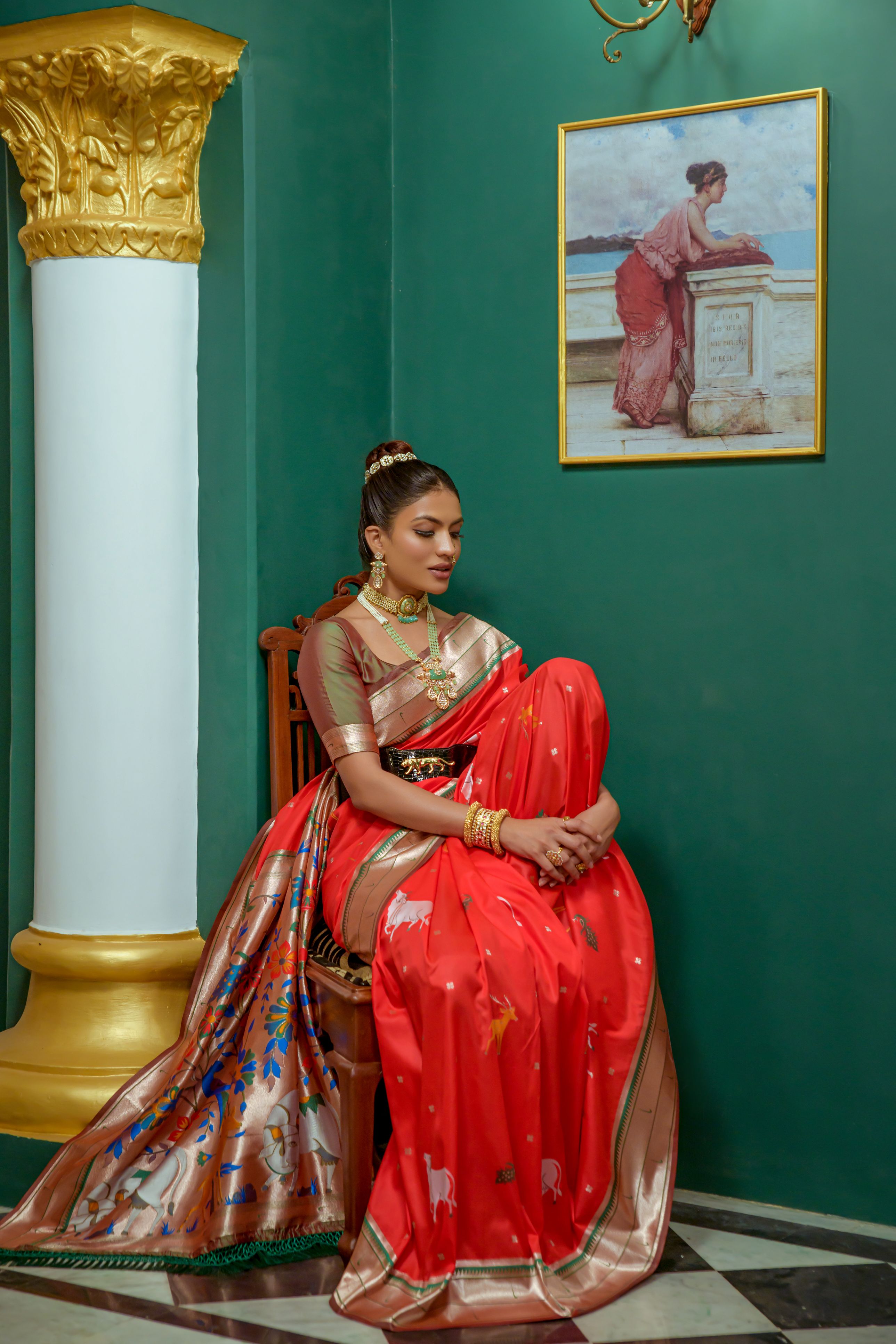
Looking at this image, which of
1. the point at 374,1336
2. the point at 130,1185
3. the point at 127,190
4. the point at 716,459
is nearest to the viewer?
the point at 374,1336

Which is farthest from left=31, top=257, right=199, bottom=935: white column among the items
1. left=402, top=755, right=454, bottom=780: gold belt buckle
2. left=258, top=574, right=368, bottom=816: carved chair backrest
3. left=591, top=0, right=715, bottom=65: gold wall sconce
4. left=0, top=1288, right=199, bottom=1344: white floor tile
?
left=591, top=0, right=715, bottom=65: gold wall sconce

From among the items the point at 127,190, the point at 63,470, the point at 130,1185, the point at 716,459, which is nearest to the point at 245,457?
the point at 63,470

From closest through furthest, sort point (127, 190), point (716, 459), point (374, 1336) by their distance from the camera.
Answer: point (374, 1336)
point (127, 190)
point (716, 459)

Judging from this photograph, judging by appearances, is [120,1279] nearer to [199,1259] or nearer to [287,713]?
[199,1259]

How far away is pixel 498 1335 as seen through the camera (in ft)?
7.16

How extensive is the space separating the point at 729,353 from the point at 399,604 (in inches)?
37.2

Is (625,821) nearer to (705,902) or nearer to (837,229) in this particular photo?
(705,902)

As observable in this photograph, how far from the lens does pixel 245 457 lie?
2.87 m

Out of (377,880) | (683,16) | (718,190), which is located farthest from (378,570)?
(683,16)

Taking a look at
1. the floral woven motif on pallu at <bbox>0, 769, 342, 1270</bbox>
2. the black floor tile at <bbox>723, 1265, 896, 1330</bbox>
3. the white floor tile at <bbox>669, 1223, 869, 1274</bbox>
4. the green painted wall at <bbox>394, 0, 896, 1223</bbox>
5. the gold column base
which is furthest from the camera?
the green painted wall at <bbox>394, 0, 896, 1223</bbox>

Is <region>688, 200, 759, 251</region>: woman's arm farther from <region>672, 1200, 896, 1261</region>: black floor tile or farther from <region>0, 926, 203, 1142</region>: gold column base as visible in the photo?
<region>672, 1200, 896, 1261</region>: black floor tile

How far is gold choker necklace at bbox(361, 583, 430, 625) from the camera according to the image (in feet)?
9.28

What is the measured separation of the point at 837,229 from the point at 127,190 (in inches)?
60.9

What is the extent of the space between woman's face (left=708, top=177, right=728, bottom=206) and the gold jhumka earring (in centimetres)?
110
